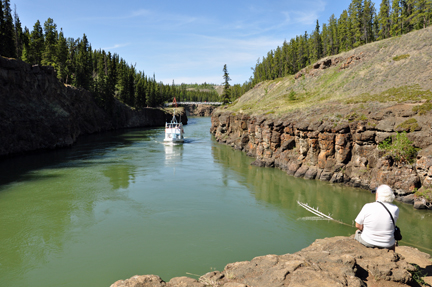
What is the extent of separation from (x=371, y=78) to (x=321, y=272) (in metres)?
54.8

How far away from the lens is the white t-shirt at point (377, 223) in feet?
25.6

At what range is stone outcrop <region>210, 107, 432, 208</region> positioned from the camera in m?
24.8

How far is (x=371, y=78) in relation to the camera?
175 ft

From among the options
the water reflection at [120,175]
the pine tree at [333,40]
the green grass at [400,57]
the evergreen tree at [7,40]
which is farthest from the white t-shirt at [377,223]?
the pine tree at [333,40]

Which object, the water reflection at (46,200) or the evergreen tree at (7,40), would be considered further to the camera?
the evergreen tree at (7,40)

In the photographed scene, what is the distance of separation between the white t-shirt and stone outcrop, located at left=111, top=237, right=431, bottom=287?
19.5 inches

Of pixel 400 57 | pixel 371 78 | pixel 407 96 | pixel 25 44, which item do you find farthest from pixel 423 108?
pixel 25 44

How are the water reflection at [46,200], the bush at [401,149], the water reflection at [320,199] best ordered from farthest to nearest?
1. the bush at [401,149]
2. the water reflection at [320,199]
3. the water reflection at [46,200]

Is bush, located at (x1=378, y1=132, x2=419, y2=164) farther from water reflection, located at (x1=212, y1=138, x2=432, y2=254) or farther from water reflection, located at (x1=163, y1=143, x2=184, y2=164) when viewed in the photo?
water reflection, located at (x1=163, y1=143, x2=184, y2=164)

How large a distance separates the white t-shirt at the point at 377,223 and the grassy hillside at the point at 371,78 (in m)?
28.4

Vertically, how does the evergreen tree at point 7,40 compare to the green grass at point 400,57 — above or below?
above

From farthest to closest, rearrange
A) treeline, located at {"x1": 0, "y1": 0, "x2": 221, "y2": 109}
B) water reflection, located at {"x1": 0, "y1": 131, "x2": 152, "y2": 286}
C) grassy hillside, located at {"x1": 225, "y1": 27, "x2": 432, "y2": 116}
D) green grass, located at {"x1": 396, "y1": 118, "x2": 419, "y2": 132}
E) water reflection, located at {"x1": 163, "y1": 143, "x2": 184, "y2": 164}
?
treeline, located at {"x1": 0, "y1": 0, "x2": 221, "y2": 109} < water reflection, located at {"x1": 163, "y1": 143, "x2": 184, "y2": 164} < grassy hillside, located at {"x1": 225, "y1": 27, "x2": 432, "y2": 116} < green grass, located at {"x1": 396, "y1": 118, "x2": 419, "y2": 132} < water reflection, located at {"x1": 0, "y1": 131, "x2": 152, "y2": 286}

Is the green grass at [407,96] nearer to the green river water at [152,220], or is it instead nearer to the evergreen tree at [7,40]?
the green river water at [152,220]

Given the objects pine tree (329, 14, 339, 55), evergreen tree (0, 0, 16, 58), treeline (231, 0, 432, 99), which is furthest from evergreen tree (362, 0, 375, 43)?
evergreen tree (0, 0, 16, 58)
